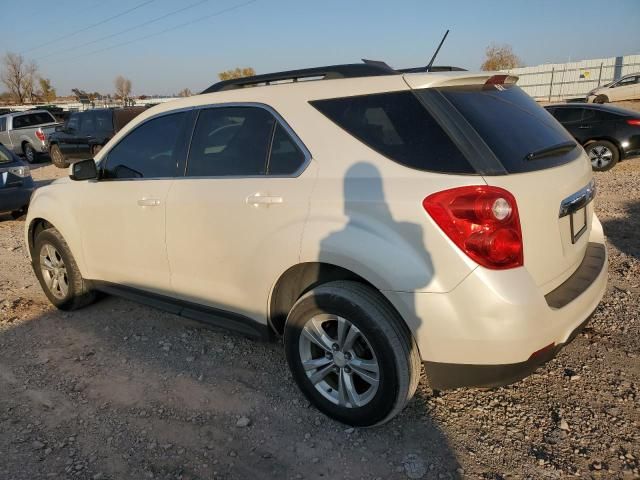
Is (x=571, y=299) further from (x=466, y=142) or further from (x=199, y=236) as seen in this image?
(x=199, y=236)

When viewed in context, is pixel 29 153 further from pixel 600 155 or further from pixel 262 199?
pixel 262 199

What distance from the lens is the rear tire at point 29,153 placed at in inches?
688

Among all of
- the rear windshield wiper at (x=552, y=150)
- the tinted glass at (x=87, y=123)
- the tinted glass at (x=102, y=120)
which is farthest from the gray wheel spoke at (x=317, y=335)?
the tinted glass at (x=87, y=123)

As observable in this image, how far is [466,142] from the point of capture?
226 centimetres

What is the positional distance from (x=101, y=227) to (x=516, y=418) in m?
3.19

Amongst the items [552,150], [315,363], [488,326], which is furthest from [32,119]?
[488,326]

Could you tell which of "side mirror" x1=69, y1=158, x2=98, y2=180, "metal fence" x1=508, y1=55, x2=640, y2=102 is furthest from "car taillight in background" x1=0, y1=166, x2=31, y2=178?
"metal fence" x1=508, y1=55, x2=640, y2=102

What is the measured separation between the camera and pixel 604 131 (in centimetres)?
1035

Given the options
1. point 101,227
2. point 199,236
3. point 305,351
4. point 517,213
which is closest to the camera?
point 517,213

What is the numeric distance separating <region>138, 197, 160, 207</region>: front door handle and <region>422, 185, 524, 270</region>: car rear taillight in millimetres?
2011

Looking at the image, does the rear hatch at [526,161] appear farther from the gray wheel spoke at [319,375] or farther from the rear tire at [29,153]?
the rear tire at [29,153]

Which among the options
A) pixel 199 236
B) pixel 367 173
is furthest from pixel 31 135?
pixel 367 173

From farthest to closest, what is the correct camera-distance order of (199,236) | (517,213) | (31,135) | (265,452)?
1. (31,135)
2. (199,236)
3. (265,452)
4. (517,213)

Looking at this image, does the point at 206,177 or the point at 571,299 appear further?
the point at 206,177
